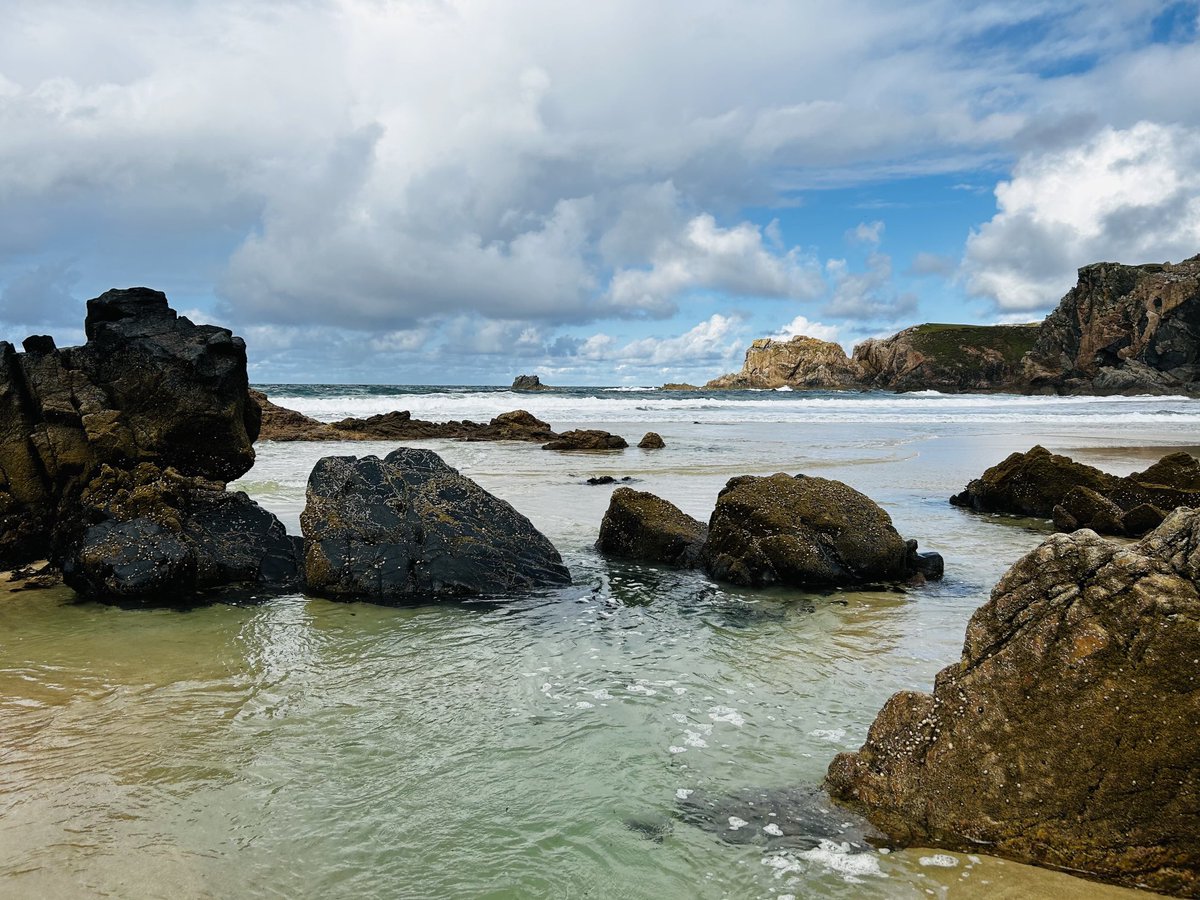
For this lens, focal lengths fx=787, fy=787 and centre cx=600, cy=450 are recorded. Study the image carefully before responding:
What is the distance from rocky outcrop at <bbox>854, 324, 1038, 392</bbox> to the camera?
116 metres

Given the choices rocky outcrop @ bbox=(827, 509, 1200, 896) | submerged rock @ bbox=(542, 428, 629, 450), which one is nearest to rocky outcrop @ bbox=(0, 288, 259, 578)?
rocky outcrop @ bbox=(827, 509, 1200, 896)

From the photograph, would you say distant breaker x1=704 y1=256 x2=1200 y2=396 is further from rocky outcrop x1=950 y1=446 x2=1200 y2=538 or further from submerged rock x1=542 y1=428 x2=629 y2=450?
rocky outcrop x1=950 y1=446 x2=1200 y2=538

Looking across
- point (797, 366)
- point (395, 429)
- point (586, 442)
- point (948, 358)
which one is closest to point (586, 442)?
point (586, 442)

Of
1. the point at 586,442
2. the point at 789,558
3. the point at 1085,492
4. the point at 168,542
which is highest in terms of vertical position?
the point at 586,442

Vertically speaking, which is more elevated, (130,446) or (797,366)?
(797,366)

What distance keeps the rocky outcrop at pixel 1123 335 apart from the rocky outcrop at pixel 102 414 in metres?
97.5

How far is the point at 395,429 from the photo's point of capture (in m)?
35.5

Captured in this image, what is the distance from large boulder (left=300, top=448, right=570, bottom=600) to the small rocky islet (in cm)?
3

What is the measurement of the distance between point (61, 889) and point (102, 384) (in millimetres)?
8106

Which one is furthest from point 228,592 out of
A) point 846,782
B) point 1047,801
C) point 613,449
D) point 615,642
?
point 613,449

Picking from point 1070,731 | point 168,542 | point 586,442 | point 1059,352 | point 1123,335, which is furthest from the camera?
point 1059,352

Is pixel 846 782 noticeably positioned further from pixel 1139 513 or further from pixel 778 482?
pixel 1139 513

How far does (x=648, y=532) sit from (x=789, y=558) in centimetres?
213

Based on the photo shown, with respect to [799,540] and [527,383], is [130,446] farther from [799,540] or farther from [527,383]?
[527,383]
